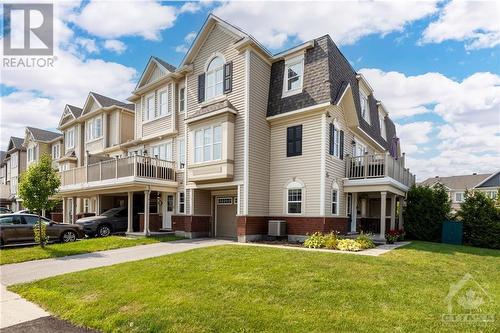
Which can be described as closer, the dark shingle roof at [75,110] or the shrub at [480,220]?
the shrub at [480,220]

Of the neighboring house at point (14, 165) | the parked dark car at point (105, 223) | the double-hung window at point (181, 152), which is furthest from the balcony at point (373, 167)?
the neighboring house at point (14, 165)

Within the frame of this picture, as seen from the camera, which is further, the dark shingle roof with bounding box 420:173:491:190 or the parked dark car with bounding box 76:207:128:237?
the dark shingle roof with bounding box 420:173:491:190

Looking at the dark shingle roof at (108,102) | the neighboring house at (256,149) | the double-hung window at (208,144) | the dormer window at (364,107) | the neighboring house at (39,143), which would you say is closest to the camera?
the neighboring house at (256,149)

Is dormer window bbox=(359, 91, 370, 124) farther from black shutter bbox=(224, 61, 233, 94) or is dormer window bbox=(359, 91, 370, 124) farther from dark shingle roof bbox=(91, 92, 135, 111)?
dark shingle roof bbox=(91, 92, 135, 111)

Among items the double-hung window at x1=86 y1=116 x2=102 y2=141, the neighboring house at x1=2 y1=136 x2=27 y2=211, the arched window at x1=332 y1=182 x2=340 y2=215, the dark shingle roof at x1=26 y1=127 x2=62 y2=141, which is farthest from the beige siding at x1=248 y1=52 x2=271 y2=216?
the neighboring house at x1=2 y1=136 x2=27 y2=211

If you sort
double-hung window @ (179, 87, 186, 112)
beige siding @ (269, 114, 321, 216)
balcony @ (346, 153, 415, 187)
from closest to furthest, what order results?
beige siding @ (269, 114, 321, 216) → balcony @ (346, 153, 415, 187) → double-hung window @ (179, 87, 186, 112)

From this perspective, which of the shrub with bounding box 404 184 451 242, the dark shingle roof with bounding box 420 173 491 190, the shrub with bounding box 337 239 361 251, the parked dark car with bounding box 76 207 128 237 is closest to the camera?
the shrub with bounding box 337 239 361 251

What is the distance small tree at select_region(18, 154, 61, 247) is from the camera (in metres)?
14.3

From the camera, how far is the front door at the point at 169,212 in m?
19.6

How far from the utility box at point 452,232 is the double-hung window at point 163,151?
16101 millimetres

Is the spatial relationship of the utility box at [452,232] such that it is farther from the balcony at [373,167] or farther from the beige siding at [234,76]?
the beige siding at [234,76]

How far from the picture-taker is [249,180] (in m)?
15.4

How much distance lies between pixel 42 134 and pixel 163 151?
27299mm

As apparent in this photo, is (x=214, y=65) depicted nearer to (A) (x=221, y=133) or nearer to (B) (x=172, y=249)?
(A) (x=221, y=133)
